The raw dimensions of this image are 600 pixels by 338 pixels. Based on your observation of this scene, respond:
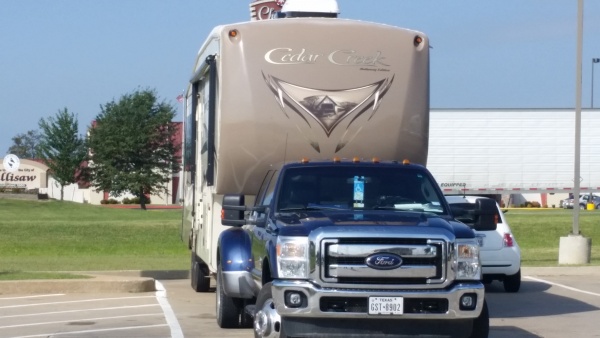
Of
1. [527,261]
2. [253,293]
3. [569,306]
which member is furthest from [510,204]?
[253,293]

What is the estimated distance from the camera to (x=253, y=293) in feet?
38.0

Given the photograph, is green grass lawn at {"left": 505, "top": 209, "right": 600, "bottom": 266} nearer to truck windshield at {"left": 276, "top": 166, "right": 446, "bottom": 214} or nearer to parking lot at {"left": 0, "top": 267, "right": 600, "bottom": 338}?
parking lot at {"left": 0, "top": 267, "right": 600, "bottom": 338}

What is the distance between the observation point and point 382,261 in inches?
376

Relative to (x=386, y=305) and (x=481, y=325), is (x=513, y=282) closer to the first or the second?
(x=481, y=325)

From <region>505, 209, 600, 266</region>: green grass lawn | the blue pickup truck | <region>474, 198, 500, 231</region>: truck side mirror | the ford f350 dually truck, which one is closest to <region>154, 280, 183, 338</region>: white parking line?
the ford f350 dually truck

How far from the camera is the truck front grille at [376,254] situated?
31.4ft

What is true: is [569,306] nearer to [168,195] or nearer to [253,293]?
[253,293]

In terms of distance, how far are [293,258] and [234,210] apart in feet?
6.19

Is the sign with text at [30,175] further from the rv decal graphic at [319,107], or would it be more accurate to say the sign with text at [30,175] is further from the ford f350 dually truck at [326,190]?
the rv decal graphic at [319,107]

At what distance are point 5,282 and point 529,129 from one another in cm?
3868

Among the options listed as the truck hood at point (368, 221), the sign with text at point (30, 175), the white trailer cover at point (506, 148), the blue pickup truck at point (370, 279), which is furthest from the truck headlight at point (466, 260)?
the sign with text at point (30, 175)

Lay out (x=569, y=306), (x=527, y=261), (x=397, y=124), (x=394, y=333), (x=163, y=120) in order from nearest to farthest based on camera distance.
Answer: (x=394, y=333) → (x=397, y=124) → (x=569, y=306) → (x=527, y=261) → (x=163, y=120)

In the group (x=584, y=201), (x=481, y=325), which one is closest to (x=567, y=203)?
(x=584, y=201)

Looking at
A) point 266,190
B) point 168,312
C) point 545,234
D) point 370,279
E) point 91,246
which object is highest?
point 266,190
